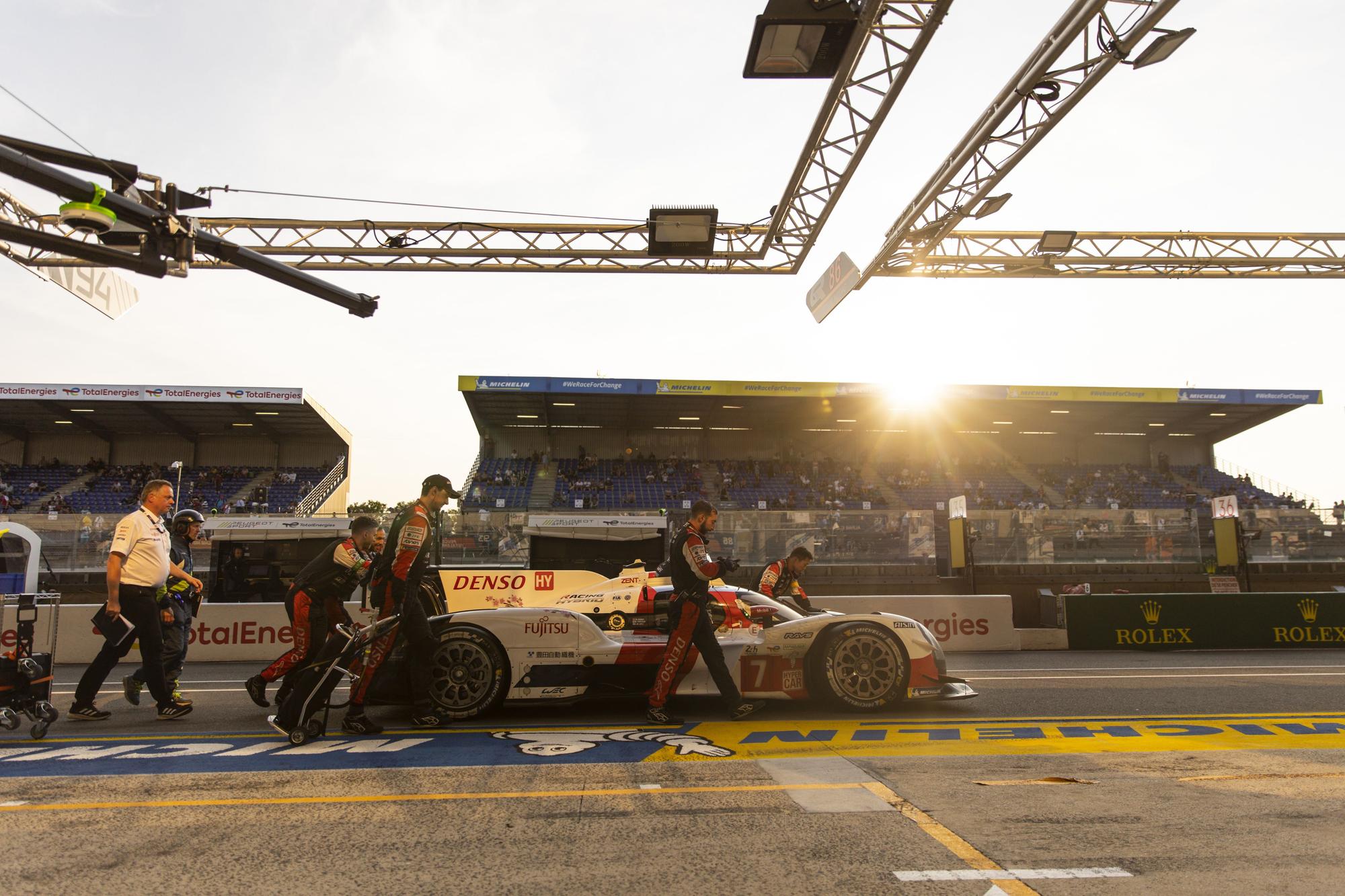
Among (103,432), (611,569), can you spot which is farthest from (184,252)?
(103,432)

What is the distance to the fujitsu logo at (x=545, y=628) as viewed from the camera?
6.59 m

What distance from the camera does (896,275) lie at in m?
17.3

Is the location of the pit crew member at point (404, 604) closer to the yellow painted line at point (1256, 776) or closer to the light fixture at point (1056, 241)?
the yellow painted line at point (1256, 776)

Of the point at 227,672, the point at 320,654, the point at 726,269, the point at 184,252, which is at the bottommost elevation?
the point at 227,672

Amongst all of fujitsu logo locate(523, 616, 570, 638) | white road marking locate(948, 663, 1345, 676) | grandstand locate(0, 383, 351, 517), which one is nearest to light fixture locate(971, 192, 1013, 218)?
white road marking locate(948, 663, 1345, 676)

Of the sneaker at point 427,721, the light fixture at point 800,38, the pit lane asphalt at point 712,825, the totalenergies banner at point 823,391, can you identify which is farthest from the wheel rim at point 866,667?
the totalenergies banner at point 823,391

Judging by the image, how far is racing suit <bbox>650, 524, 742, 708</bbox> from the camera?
6348mm

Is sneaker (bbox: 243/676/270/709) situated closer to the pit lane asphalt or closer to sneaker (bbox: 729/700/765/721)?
the pit lane asphalt

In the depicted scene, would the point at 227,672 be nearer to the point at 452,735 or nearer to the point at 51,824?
the point at 452,735

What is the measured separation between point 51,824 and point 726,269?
14.6 metres

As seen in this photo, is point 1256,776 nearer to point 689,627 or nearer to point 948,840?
point 948,840

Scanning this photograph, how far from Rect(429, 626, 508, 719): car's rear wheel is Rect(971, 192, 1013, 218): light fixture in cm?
1117

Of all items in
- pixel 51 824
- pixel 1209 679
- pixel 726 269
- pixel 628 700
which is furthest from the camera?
pixel 726 269

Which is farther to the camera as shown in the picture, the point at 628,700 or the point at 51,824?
the point at 628,700
